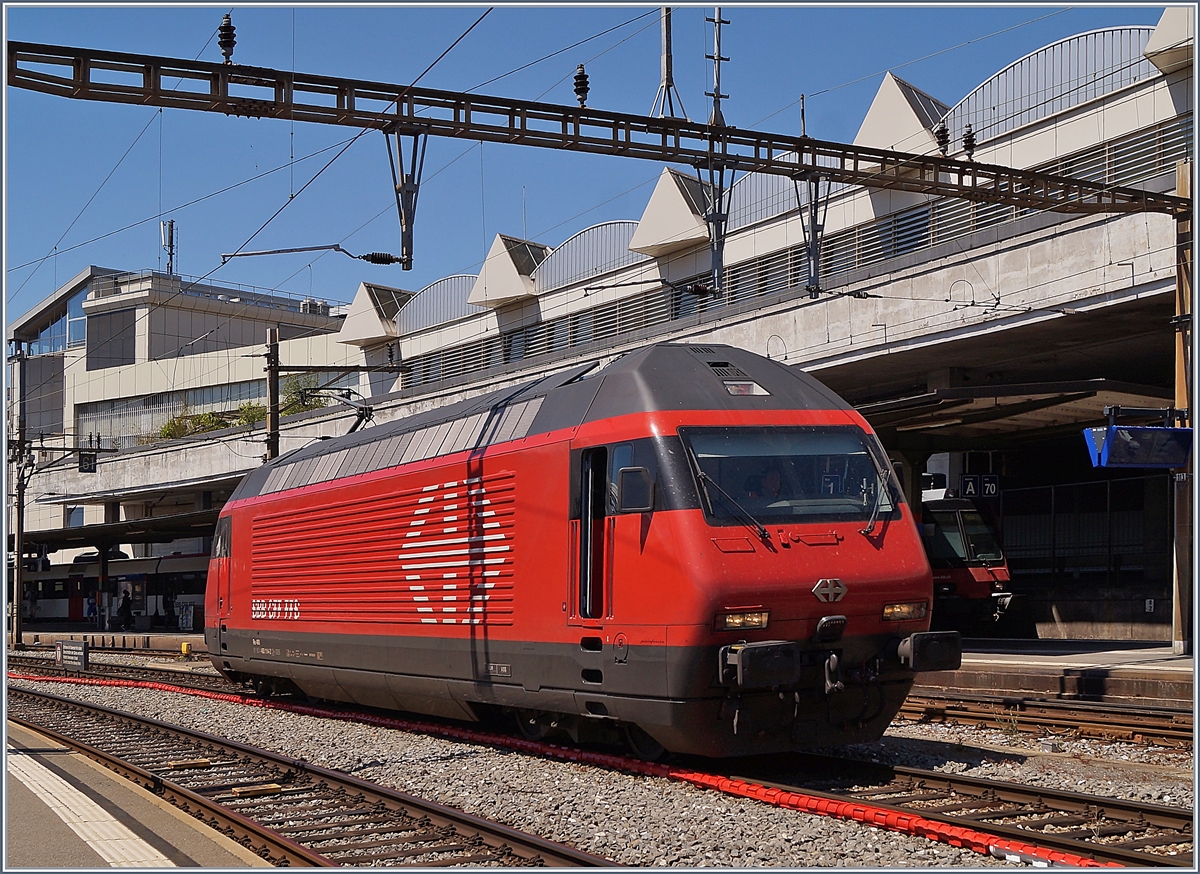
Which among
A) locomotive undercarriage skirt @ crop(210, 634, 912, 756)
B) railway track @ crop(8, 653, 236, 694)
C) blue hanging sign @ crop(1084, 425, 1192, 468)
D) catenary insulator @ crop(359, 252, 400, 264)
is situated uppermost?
catenary insulator @ crop(359, 252, 400, 264)

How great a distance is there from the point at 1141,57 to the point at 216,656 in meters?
20.6

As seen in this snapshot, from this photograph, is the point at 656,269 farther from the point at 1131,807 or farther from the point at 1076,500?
the point at 1131,807

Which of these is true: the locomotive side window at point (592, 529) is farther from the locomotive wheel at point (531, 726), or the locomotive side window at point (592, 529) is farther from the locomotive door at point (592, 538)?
the locomotive wheel at point (531, 726)

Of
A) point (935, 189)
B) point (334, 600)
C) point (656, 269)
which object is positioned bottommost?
point (334, 600)

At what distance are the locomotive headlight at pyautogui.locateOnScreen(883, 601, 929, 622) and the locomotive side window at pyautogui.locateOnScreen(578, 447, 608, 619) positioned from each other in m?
2.38

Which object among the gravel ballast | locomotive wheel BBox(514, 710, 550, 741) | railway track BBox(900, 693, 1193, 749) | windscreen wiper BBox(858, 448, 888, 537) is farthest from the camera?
railway track BBox(900, 693, 1193, 749)

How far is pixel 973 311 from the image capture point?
22859 millimetres

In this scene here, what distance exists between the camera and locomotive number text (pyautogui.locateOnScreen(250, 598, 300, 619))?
17.5 m

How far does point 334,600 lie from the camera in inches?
631

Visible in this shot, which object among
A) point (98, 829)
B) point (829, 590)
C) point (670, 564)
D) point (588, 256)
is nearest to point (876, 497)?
point (829, 590)

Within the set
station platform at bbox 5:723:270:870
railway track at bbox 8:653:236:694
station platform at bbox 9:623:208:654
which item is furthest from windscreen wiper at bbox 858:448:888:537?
station platform at bbox 9:623:208:654

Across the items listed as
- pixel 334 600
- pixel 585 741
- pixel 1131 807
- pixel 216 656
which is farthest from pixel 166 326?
pixel 1131 807

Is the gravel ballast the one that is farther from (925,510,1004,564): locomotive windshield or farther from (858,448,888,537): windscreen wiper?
(925,510,1004,564): locomotive windshield

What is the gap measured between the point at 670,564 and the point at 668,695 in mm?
1015
